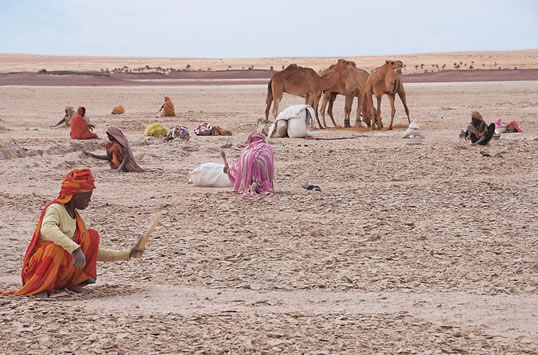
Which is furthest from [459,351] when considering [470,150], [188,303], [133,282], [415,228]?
[470,150]

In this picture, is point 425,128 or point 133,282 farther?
point 425,128

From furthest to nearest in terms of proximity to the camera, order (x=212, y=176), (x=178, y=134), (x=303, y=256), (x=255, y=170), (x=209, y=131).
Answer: (x=209, y=131)
(x=178, y=134)
(x=212, y=176)
(x=255, y=170)
(x=303, y=256)

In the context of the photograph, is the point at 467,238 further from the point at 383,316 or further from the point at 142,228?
the point at 142,228

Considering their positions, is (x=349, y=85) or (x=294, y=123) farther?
(x=349, y=85)

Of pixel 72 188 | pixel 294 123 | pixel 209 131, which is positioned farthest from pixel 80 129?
pixel 72 188

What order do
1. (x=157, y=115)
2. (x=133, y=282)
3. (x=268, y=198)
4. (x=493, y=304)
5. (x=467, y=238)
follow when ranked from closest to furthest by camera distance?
(x=493, y=304)
(x=133, y=282)
(x=467, y=238)
(x=268, y=198)
(x=157, y=115)

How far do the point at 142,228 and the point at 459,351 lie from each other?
4610 mm

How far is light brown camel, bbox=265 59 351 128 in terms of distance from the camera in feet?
67.5

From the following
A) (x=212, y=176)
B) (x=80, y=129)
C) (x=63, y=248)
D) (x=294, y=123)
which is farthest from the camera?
(x=294, y=123)

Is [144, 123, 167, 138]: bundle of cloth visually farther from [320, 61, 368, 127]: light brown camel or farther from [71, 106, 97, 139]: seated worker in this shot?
[320, 61, 368, 127]: light brown camel

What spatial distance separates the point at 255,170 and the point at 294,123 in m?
7.97

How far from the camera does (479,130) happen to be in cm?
1524

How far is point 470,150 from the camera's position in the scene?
14609 millimetres

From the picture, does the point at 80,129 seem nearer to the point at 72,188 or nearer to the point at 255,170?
the point at 255,170
